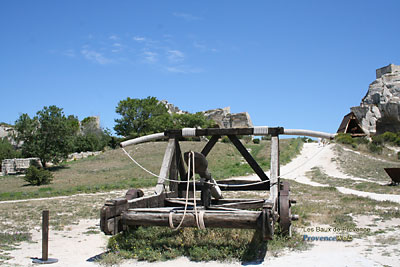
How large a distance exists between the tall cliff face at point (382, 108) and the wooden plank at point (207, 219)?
188 feet

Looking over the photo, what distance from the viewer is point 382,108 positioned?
5769 centimetres

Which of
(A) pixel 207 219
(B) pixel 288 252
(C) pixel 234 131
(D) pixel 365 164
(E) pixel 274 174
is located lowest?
(B) pixel 288 252

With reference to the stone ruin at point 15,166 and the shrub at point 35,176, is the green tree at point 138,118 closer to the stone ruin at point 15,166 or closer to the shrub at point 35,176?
the stone ruin at point 15,166

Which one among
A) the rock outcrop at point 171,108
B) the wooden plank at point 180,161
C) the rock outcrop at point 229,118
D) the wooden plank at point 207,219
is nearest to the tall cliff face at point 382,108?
the rock outcrop at point 229,118

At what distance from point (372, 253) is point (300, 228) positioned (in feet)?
7.35

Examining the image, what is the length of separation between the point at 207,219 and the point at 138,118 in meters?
63.1

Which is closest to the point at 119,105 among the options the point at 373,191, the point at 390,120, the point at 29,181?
the point at 29,181

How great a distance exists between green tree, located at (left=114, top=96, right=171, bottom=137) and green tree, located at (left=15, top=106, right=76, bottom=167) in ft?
80.0

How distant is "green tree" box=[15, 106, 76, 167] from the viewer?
128 ft

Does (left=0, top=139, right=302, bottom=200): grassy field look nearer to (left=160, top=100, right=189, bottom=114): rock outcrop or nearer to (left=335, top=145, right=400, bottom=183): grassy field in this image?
(left=335, top=145, right=400, bottom=183): grassy field

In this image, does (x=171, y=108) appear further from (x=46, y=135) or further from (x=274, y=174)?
(x=274, y=174)

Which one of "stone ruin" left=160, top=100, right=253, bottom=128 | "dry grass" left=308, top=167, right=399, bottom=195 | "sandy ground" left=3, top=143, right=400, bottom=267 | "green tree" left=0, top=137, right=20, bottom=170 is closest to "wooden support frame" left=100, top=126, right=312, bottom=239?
"sandy ground" left=3, top=143, right=400, bottom=267

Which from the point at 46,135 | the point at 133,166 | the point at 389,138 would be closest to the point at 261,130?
the point at 133,166

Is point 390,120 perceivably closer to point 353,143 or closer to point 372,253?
point 353,143
